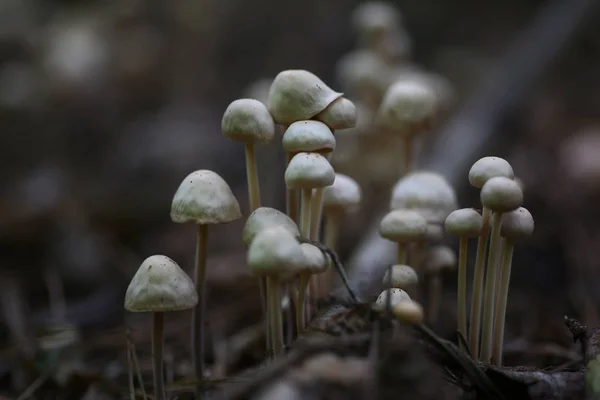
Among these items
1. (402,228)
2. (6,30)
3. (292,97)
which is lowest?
(402,228)

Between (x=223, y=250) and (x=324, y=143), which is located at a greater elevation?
(x=324, y=143)

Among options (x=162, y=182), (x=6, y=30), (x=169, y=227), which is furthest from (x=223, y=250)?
(x=6, y=30)

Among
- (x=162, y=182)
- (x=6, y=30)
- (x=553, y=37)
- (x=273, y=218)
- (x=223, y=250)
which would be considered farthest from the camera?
(x=6, y=30)

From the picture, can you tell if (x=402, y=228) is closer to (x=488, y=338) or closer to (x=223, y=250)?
(x=488, y=338)

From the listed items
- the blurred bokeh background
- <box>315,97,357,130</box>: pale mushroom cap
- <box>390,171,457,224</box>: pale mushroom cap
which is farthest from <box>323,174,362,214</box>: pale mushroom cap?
the blurred bokeh background

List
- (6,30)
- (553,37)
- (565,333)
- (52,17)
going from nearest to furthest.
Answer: (565,333) < (553,37) < (6,30) < (52,17)

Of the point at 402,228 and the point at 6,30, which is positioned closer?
the point at 402,228
